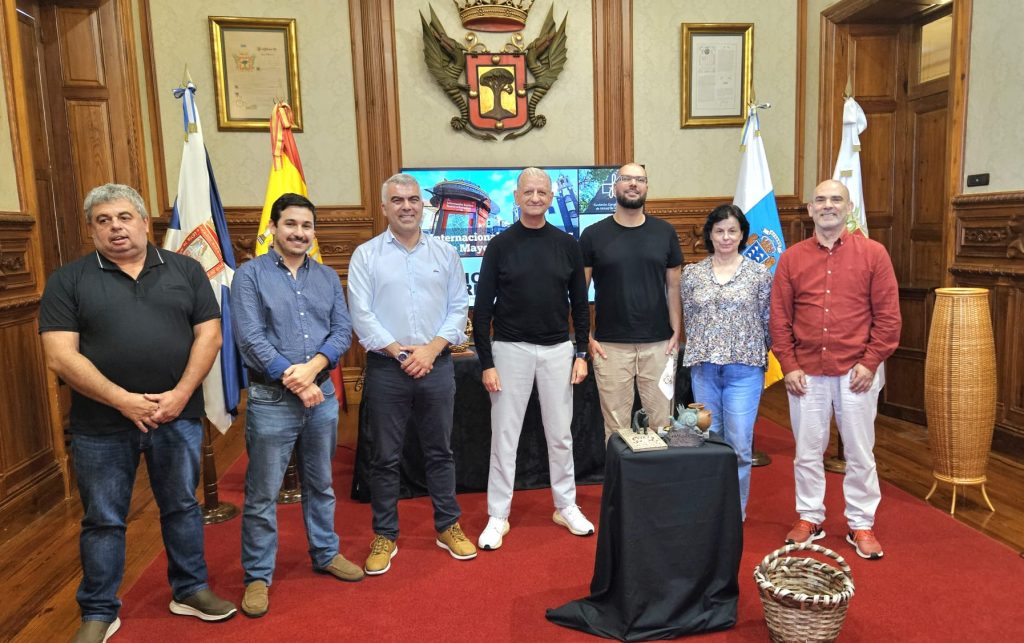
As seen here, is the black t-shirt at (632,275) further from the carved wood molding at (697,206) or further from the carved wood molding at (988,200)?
the carved wood molding at (697,206)

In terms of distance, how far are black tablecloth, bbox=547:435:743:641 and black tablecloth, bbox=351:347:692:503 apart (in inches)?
56.9

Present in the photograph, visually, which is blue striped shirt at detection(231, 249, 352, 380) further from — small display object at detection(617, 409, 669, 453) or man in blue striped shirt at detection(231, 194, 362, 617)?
small display object at detection(617, 409, 669, 453)

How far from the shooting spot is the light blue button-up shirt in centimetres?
280

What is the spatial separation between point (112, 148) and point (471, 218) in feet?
8.84

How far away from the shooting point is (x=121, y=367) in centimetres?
228

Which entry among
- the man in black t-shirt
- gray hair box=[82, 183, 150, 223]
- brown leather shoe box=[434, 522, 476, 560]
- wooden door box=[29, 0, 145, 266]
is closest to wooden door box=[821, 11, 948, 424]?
the man in black t-shirt

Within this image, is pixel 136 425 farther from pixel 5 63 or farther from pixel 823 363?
pixel 823 363

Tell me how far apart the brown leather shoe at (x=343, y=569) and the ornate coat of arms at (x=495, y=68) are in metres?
3.69

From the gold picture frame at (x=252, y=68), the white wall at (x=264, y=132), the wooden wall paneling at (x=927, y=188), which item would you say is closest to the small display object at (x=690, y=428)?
the wooden wall paneling at (x=927, y=188)

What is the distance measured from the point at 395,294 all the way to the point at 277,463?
2.63 ft

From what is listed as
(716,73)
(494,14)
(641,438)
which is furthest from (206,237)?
(716,73)

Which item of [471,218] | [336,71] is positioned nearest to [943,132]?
[471,218]

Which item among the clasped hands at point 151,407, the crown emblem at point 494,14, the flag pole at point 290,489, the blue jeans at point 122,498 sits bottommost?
the flag pole at point 290,489

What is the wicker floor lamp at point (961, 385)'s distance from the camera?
3.23 m
